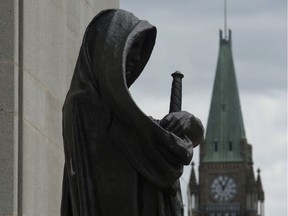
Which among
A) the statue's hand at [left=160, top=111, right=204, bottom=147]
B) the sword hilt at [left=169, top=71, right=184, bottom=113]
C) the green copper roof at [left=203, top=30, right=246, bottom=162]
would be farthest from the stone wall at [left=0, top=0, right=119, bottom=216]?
the green copper roof at [left=203, top=30, right=246, bottom=162]

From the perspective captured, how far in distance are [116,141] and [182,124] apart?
12.8 inches

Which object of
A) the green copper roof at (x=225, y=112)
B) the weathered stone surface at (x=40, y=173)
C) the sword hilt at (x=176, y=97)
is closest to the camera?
the sword hilt at (x=176, y=97)

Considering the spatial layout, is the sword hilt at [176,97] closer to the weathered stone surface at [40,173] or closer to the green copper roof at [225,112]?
the weathered stone surface at [40,173]

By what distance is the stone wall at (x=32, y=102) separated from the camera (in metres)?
9.59

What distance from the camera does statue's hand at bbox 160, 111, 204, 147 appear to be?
6828 millimetres

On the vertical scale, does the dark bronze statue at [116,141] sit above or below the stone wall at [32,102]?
below

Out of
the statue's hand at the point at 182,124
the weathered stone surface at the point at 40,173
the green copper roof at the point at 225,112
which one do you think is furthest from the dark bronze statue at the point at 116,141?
the green copper roof at the point at 225,112

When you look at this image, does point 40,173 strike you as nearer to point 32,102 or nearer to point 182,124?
point 32,102

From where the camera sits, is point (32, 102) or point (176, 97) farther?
point (32, 102)

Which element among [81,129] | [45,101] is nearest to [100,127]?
[81,129]

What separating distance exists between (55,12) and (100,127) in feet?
13.5

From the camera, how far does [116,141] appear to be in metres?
6.82

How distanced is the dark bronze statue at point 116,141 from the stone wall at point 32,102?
269 cm

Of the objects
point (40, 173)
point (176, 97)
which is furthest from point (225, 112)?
point (176, 97)
